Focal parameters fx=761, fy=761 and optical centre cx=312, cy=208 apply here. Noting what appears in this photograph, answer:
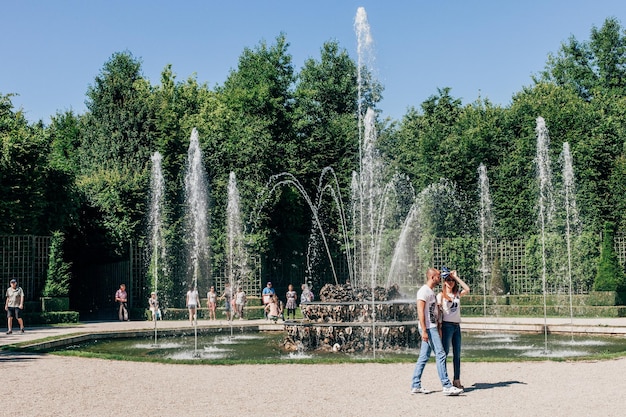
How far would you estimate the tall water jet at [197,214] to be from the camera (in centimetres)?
3400

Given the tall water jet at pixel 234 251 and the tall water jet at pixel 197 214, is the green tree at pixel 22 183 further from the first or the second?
the tall water jet at pixel 234 251

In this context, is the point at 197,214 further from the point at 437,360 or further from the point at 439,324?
the point at 437,360

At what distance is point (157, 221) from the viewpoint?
110ft

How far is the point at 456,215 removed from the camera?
3778 cm

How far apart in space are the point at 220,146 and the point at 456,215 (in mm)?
12105

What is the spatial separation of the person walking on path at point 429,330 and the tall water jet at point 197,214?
23.3 meters

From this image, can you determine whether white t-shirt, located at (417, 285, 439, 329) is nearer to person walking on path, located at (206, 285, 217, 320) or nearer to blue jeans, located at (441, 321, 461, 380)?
blue jeans, located at (441, 321, 461, 380)

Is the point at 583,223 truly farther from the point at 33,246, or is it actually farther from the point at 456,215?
the point at 33,246

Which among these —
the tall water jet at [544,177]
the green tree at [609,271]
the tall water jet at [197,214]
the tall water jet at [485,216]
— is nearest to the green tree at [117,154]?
the tall water jet at [197,214]

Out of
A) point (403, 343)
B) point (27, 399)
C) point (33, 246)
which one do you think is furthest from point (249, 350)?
point (33, 246)

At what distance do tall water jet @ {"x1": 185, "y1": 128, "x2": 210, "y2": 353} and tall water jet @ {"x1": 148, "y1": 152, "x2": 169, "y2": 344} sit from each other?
125 centimetres

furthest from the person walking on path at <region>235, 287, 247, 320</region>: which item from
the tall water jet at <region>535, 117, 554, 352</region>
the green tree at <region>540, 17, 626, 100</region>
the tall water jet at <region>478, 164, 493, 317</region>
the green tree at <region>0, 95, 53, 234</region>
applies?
the green tree at <region>540, 17, 626, 100</region>

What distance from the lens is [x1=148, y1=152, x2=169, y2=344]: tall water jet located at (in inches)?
1276

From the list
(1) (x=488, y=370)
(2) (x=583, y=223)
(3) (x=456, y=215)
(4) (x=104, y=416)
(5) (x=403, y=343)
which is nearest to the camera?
(4) (x=104, y=416)
